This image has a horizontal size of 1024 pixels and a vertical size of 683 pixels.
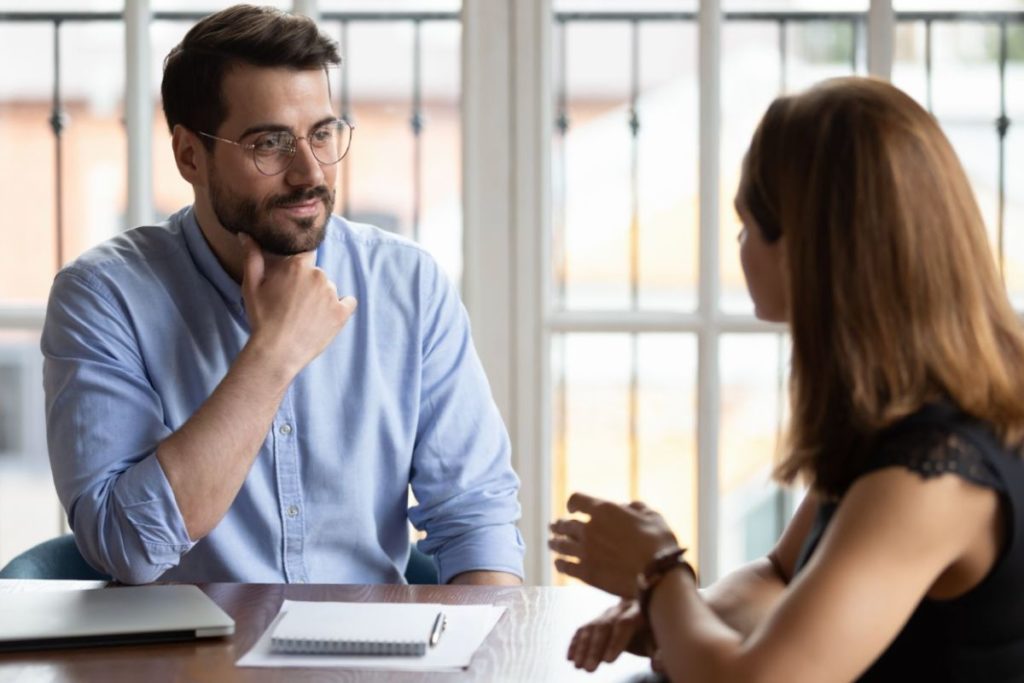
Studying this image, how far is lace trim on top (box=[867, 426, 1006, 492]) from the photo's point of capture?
123cm

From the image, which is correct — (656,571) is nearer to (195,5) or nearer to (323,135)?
(323,135)

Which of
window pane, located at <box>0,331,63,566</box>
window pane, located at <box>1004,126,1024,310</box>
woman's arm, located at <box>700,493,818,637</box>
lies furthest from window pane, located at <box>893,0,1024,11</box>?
window pane, located at <box>0,331,63,566</box>

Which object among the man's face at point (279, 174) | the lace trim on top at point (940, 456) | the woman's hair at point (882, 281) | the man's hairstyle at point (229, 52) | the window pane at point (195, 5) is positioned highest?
the window pane at point (195, 5)

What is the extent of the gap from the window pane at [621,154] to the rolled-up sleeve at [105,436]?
47.7 inches

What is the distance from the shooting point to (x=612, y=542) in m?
1.49

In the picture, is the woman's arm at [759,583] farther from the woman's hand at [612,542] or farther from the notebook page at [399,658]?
the notebook page at [399,658]

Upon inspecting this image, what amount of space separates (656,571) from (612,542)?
0.11 m

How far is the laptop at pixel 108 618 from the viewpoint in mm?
1580

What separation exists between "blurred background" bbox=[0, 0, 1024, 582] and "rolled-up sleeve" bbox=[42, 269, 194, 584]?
97cm

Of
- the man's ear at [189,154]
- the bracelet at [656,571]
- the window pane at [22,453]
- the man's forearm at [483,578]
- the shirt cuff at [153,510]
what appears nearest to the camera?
the bracelet at [656,571]

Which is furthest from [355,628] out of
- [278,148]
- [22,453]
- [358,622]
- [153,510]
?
[22,453]

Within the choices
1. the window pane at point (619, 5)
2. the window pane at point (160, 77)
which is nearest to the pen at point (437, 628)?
the window pane at point (160, 77)

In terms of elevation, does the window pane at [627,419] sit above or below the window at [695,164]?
below

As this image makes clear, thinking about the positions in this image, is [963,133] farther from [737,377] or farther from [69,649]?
[69,649]
